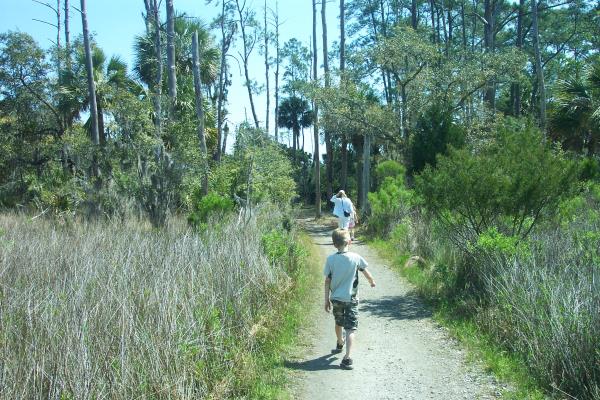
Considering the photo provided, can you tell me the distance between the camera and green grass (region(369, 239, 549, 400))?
5.40 meters

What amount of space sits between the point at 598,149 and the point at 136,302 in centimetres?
2284

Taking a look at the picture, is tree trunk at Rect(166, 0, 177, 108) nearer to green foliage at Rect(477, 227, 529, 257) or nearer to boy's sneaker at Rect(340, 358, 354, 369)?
green foliage at Rect(477, 227, 529, 257)

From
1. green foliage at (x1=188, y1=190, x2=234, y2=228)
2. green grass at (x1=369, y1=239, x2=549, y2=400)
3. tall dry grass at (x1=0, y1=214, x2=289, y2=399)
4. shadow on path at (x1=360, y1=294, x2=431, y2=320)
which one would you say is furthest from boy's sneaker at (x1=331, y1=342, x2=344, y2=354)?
green foliage at (x1=188, y1=190, x2=234, y2=228)

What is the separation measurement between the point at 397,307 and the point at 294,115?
162 feet

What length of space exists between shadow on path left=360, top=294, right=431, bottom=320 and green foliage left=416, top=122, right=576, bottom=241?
4.53ft

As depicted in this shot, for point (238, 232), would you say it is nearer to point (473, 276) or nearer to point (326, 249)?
point (473, 276)

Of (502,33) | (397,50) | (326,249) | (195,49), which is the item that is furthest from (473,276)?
(502,33)

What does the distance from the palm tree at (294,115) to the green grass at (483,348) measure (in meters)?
46.9

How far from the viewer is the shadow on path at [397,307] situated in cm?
866

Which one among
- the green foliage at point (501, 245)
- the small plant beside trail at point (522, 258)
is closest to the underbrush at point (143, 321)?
the small plant beside trail at point (522, 258)

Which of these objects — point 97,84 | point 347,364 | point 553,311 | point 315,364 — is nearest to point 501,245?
point 553,311

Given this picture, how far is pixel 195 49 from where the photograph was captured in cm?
1608

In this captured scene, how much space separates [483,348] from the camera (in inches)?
259

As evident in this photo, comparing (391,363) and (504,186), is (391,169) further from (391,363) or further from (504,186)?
(391,363)
